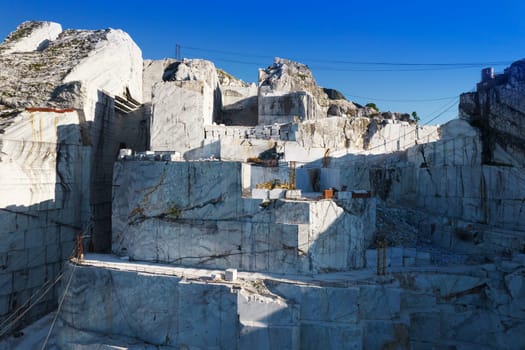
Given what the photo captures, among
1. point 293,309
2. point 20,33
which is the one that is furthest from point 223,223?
point 20,33

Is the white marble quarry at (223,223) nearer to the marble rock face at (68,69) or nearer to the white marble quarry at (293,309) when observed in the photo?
the white marble quarry at (293,309)

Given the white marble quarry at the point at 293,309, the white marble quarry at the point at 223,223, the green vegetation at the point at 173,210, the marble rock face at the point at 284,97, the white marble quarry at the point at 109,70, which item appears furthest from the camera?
the marble rock face at the point at 284,97

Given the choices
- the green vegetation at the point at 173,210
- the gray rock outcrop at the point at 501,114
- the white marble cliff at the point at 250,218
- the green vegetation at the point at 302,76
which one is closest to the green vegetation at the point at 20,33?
the white marble cliff at the point at 250,218

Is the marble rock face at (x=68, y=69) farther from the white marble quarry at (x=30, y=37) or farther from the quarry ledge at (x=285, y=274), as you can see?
the quarry ledge at (x=285, y=274)

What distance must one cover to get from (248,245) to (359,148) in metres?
9.10

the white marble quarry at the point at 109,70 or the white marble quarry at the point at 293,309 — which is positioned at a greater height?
the white marble quarry at the point at 109,70

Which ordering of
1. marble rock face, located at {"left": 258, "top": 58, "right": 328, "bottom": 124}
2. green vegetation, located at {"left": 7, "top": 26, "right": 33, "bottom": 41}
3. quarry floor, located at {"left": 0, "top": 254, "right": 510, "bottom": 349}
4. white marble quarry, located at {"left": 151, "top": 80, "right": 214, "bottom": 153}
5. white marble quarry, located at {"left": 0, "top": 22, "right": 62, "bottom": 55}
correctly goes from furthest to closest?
green vegetation, located at {"left": 7, "top": 26, "right": 33, "bottom": 41}, white marble quarry, located at {"left": 0, "top": 22, "right": 62, "bottom": 55}, marble rock face, located at {"left": 258, "top": 58, "right": 328, "bottom": 124}, white marble quarry, located at {"left": 151, "top": 80, "right": 214, "bottom": 153}, quarry floor, located at {"left": 0, "top": 254, "right": 510, "bottom": 349}

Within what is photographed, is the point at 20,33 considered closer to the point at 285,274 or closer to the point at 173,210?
the point at 173,210

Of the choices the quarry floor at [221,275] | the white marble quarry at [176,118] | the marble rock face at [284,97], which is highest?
the marble rock face at [284,97]

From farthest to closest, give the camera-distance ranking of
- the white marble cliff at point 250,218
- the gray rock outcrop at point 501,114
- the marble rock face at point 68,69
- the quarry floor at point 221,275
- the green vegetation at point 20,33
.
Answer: the green vegetation at point 20,33
the marble rock face at point 68,69
the gray rock outcrop at point 501,114
the quarry floor at point 221,275
the white marble cliff at point 250,218

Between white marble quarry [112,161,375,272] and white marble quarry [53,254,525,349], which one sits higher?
white marble quarry [112,161,375,272]

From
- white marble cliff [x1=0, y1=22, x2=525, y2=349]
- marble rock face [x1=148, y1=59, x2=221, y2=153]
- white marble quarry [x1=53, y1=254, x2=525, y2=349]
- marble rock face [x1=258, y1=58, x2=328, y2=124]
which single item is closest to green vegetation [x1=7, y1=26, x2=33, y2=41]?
white marble cliff [x1=0, y1=22, x2=525, y2=349]

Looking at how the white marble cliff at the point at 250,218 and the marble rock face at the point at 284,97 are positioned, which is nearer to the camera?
the white marble cliff at the point at 250,218

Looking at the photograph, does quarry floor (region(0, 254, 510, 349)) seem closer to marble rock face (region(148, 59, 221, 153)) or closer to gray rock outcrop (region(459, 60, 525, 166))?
gray rock outcrop (region(459, 60, 525, 166))
